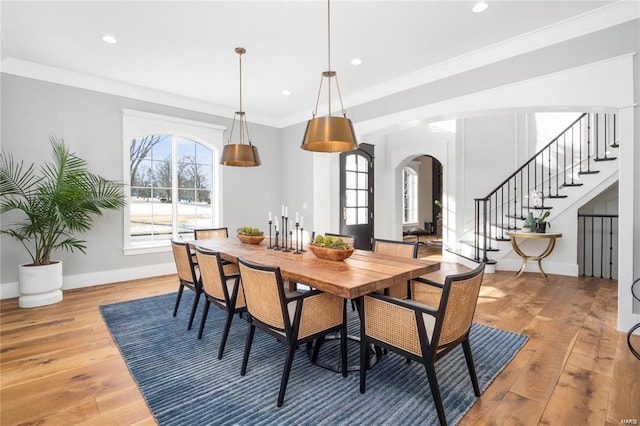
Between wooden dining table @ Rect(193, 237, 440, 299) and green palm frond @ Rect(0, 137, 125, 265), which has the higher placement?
green palm frond @ Rect(0, 137, 125, 265)

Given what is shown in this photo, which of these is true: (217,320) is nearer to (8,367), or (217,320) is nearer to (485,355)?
(8,367)

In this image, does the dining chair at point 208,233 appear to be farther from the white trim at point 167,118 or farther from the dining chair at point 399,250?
the dining chair at point 399,250

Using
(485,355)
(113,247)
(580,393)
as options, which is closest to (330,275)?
(485,355)

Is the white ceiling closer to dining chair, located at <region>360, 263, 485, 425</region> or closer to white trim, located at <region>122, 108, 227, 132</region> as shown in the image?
white trim, located at <region>122, 108, 227, 132</region>

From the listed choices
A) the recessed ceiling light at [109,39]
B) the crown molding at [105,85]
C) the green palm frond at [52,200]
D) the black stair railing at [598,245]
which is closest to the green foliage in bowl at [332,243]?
the recessed ceiling light at [109,39]

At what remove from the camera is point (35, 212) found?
358 cm

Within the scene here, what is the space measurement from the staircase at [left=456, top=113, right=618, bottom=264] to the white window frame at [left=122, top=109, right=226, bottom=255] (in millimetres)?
4673

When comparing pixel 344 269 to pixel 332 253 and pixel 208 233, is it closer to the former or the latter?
pixel 332 253

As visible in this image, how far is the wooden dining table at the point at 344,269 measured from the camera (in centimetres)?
180

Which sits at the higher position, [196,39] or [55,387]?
[196,39]

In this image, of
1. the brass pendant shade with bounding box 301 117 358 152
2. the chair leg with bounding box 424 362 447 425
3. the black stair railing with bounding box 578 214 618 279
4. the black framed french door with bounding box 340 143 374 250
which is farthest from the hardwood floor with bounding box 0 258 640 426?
the black framed french door with bounding box 340 143 374 250

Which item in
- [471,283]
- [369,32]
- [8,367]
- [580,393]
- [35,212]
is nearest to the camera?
[471,283]

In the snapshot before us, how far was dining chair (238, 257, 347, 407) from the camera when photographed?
187 cm

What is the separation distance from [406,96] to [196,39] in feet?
8.60
